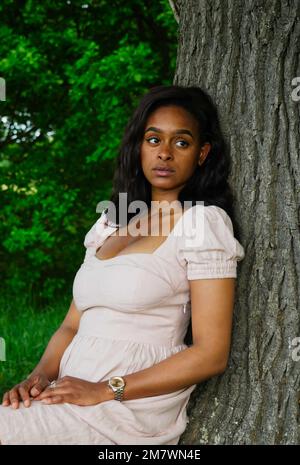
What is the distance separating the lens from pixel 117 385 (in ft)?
7.69

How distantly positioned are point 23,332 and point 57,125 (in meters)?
2.27

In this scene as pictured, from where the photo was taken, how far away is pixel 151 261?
2.46m

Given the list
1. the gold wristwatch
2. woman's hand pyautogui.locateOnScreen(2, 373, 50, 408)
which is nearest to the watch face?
the gold wristwatch

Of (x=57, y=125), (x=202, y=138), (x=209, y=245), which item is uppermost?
(x=57, y=125)

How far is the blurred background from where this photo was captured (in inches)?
228

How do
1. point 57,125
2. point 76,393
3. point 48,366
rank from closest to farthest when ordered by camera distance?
point 76,393
point 48,366
point 57,125

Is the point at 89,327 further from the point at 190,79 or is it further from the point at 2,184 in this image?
the point at 2,184

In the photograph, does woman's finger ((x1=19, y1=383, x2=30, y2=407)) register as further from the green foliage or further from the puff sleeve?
the green foliage

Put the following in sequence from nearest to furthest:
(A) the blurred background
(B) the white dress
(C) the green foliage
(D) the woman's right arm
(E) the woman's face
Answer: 1. (B) the white dress
2. (D) the woman's right arm
3. (E) the woman's face
4. (A) the blurred background
5. (C) the green foliage

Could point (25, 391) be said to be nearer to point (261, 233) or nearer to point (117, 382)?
point (117, 382)

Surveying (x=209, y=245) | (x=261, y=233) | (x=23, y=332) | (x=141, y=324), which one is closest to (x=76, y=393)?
(x=141, y=324)

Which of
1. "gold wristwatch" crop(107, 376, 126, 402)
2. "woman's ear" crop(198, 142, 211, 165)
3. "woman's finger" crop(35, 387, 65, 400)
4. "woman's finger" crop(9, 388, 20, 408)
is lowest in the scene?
"woman's finger" crop(9, 388, 20, 408)

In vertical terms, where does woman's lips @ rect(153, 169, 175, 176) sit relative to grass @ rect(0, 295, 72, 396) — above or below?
above

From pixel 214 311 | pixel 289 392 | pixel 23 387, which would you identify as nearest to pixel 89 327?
pixel 23 387
